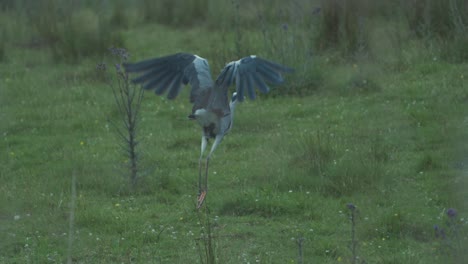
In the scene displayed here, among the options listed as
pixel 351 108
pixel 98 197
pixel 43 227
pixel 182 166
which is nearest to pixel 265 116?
pixel 351 108

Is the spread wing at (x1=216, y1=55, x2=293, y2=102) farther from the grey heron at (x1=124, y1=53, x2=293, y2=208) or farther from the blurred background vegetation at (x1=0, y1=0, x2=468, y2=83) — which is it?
the blurred background vegetation at (x1=0, y1=0, x2=468, y2=83)

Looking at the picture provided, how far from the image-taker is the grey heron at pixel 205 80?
5.98 metres

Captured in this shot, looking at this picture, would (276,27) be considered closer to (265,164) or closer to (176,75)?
(265,164)

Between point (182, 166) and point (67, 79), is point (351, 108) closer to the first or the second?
point (182, 166)

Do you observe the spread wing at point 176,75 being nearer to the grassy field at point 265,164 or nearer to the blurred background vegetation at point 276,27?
the grassy field at point 265,164

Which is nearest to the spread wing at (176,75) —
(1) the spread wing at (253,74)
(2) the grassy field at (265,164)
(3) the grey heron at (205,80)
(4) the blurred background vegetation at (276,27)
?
(3) the grey heron at (205,80)

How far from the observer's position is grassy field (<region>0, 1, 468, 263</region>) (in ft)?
19.0

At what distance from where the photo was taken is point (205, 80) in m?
6.42

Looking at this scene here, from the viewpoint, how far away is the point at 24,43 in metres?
12.6

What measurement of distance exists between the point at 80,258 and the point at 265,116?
12.1 ft

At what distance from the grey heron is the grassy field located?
57cm

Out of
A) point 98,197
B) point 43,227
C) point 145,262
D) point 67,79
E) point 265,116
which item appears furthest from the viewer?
point 67,79

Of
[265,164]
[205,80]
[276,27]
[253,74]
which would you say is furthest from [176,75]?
[276,27]

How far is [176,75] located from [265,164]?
4.35ft
